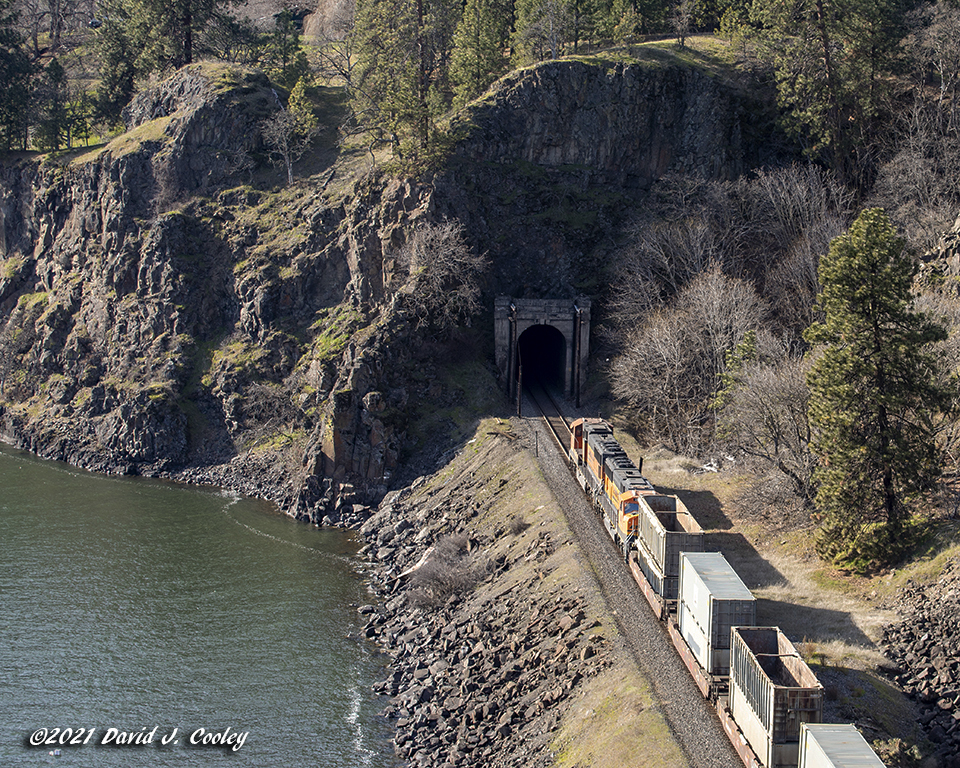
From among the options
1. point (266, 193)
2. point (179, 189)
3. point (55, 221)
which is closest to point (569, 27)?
point (266, 193)

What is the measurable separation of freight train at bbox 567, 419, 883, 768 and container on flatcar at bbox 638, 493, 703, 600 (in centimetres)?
4

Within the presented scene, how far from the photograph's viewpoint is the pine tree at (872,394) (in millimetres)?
35688

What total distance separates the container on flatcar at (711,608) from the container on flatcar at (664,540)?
1279 mm

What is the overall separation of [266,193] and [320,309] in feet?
49.4

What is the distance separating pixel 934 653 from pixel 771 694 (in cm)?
947

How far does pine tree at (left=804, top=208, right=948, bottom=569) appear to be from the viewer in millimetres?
35688

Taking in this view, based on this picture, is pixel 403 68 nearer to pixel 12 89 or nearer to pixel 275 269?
pixel 275 269

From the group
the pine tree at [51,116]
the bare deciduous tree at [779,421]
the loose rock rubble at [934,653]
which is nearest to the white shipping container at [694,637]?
the loose rock rubble at [934,653]

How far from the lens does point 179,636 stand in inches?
1735

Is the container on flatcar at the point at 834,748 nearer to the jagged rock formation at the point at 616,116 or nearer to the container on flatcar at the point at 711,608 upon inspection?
the container on flatcar at the point at 711,608

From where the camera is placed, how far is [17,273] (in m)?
85.6

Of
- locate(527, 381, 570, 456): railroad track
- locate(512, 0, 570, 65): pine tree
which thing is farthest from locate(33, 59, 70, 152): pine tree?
locate(527, 381, 570, 456): railroad track

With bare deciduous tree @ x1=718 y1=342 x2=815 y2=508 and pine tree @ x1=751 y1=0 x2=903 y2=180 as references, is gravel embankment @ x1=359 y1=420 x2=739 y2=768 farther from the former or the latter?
pine tree @ x1=751 y1=0 x2=903 y2=180

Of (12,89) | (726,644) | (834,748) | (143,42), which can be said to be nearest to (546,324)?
(726,644)
